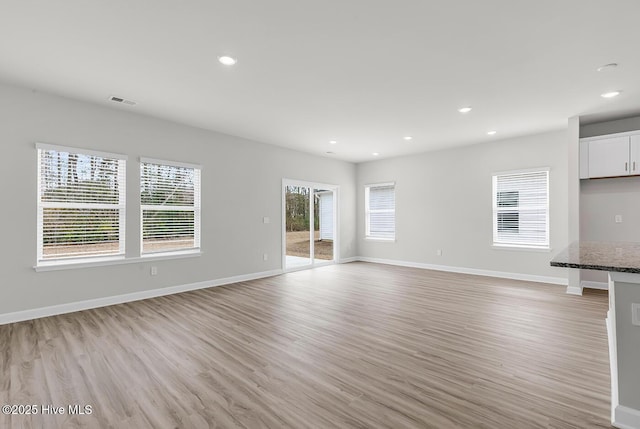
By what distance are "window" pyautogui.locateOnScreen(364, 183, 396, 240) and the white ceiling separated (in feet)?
10.8

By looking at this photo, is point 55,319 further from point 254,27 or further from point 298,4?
point 298,4

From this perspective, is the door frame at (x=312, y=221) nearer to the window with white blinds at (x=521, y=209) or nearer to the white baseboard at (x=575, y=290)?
the window with white blinds at (x=521, y=209)

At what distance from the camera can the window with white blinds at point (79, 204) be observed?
3.90 meters

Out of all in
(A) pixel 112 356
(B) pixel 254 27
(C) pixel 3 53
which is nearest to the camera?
(B) pixel 254 27

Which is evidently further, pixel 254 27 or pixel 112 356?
pixel 112 356

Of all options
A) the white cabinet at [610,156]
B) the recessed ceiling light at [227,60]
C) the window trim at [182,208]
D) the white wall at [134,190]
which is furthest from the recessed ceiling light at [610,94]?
the window trim at [182,208]

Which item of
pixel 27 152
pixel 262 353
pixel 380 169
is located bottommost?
pixel 262 353

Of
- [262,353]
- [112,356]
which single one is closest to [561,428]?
[262,353]

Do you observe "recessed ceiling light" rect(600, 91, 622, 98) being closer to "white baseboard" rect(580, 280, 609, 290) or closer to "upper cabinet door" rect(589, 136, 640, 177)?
"upper cabinet door" rect(589, 136, 640, 177)

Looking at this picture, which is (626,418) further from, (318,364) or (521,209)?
(521,209)

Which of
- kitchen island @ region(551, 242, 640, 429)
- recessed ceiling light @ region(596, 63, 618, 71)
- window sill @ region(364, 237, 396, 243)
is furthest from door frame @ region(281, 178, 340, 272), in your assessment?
kitchen island @ region(551, 242, 640, 429)

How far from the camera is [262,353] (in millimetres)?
2795

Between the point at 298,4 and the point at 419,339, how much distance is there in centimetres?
313

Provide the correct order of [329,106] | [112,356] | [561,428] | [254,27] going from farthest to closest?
[329,106] < [112,356] < [254,27] < [561,428]
